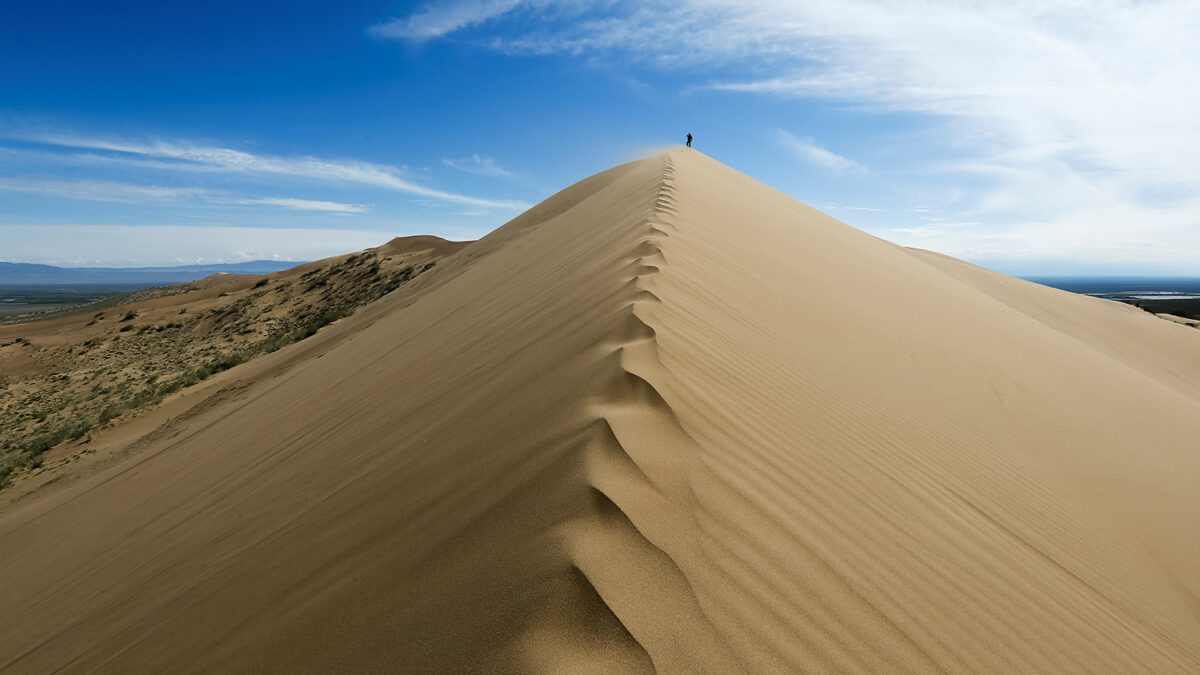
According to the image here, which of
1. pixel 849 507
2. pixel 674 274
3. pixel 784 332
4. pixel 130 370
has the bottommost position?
pixel 130 370

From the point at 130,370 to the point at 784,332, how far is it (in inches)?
839

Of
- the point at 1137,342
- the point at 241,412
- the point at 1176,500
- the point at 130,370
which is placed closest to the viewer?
the point at 1176,500

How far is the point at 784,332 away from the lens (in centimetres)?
406

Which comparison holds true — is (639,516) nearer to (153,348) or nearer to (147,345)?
(153,348)

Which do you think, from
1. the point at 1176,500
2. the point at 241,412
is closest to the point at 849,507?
the point at 1176,500

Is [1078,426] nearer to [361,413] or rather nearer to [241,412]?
[361,413]

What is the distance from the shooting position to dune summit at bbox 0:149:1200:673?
1.57 meters

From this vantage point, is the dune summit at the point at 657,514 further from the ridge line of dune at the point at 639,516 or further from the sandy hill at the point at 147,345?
the sandy hill at the point at 147,345

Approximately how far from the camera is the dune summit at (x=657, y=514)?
1.57 meters

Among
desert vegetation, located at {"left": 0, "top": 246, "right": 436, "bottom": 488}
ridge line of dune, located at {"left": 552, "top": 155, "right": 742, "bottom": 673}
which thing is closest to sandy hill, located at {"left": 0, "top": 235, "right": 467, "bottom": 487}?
desert vegetation, located at {"left": 0, "top": 246, "right": 436, "bottom": 488}

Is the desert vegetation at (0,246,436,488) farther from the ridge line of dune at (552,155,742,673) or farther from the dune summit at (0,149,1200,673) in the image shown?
the ridge line of dune at (552,155,742,673)

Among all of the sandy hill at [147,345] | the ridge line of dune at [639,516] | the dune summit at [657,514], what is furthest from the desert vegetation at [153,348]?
the ridge line of dune at [639,516]

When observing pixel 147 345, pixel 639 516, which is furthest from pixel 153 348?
pixel 639 516

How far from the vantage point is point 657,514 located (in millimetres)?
1759
